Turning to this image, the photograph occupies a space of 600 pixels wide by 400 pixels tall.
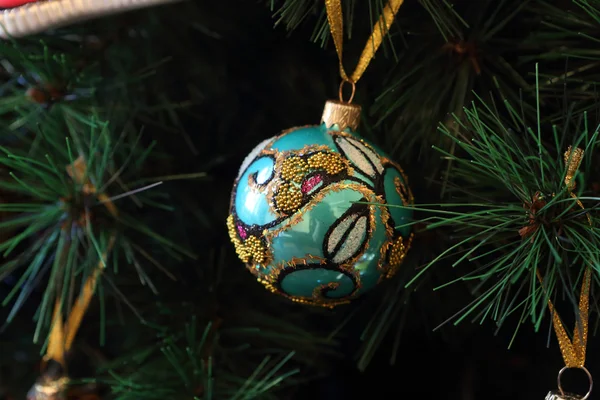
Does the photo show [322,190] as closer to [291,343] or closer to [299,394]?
[291,343]

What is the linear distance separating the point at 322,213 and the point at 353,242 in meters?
0.03

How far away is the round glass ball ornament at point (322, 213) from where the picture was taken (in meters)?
0.35

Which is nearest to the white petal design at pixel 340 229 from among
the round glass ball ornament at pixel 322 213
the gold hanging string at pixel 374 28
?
the round glass ball ornament at pixel 322 213

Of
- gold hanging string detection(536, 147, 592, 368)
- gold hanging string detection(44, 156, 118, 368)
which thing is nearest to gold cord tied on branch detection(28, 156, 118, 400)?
gold hanging string detection(44, 156, 118, 368)

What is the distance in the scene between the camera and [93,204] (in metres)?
0.43

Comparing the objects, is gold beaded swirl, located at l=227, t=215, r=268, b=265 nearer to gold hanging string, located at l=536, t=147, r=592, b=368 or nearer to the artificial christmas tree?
the artificial christmas tree

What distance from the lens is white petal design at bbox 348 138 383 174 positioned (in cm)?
37

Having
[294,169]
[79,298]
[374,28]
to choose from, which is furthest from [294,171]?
[79,298]

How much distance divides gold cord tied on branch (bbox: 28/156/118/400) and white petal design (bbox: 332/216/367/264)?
7.5 inches

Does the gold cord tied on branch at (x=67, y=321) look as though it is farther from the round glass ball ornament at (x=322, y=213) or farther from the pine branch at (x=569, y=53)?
the pine branch at (x=569, y=53)

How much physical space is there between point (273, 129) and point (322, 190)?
0.24 m

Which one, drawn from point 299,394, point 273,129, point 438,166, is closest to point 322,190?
point 438,166

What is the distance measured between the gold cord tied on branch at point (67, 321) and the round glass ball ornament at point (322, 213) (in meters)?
0.13

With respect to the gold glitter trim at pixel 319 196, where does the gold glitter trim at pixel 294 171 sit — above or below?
above
